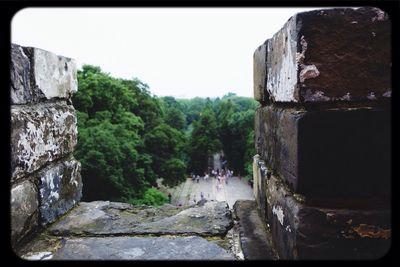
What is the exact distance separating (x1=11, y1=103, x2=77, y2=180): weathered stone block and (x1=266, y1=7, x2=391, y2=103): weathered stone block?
135cm

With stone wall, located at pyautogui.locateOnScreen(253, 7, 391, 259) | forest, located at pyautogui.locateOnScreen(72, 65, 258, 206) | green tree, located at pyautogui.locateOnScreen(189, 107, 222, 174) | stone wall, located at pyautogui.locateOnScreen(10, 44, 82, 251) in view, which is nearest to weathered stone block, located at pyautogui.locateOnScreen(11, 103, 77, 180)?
stone wall, located at pyautogui.locateOnScreen(10, 44, 82, 251)

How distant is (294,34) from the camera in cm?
141

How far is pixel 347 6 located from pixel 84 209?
2.15 m

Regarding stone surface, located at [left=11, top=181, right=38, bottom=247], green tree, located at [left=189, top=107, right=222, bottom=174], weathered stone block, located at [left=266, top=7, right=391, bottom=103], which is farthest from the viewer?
green tree, located at [left=189, top=107, right=222, bottom=174]

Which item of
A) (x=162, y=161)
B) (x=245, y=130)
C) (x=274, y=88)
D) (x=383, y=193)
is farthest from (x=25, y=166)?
(x=245, y=130)

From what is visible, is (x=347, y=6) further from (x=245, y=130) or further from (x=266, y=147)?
(x=245, y=130)

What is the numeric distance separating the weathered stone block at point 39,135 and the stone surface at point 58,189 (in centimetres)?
8

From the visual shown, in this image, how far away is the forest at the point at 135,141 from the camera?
18.9 meters

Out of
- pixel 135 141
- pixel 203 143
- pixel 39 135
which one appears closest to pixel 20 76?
pixel 39 135

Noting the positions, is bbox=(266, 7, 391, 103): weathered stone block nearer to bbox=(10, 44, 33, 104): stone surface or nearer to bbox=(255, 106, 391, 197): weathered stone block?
bbox=(255, 106, 391, 197): weathered stone block

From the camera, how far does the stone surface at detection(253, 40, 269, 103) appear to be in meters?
2.25
